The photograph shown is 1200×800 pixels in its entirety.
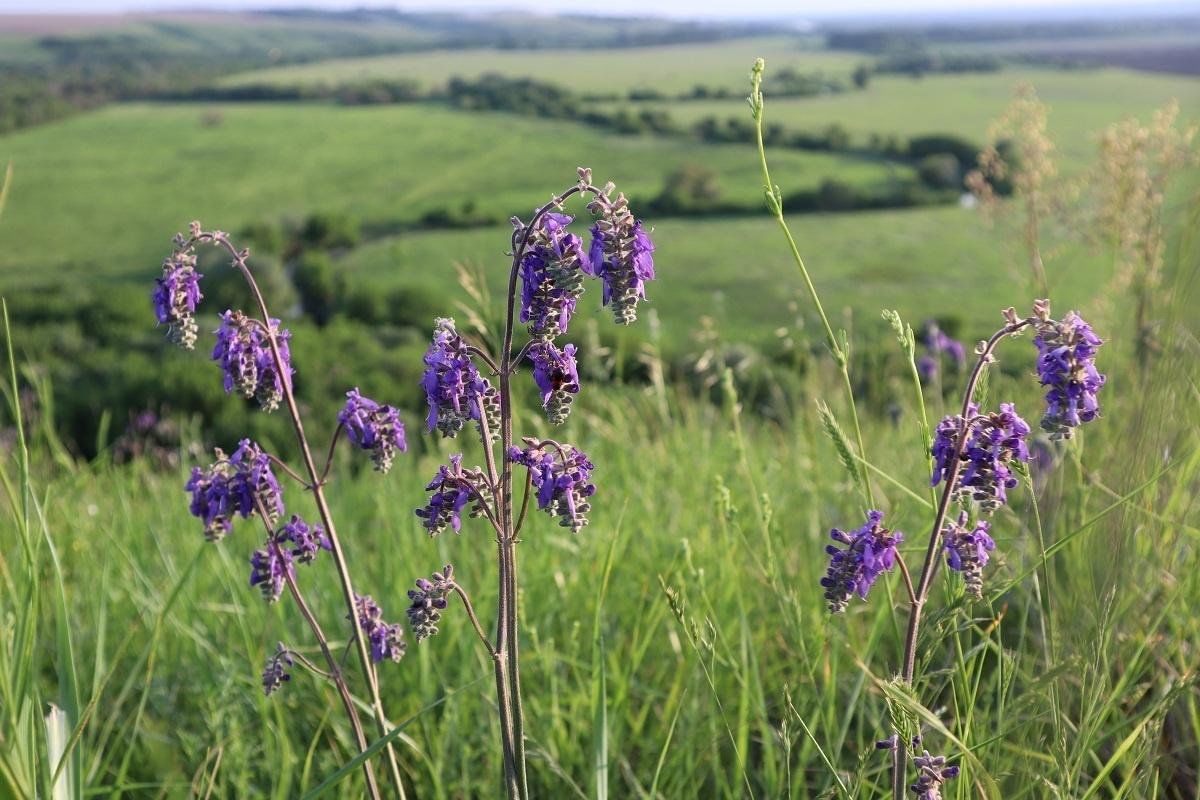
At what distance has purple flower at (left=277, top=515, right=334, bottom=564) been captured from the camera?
2.04 metres

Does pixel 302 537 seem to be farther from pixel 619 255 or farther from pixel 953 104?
pixel 953 104

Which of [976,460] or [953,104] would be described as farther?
[953,104]

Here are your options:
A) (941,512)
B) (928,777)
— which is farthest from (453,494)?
(928,777)

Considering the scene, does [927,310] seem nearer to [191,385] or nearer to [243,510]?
[191,385]

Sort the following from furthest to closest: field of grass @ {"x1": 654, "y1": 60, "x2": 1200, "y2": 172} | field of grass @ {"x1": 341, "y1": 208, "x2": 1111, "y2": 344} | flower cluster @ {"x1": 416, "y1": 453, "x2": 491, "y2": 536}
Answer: field of grass @ {"x1": 654, "y1": 60, "x2": 1200, "y2": 172} < field of grass @ {"x1": 341, "y1": 208, "x2": 1111, "y2": 344} < flower cluster @ {"x1": 416, "y1": 453, "x2": 491, "y2": 536}

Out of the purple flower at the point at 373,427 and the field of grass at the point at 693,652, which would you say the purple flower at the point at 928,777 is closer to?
the field of grass at the point at 693,652

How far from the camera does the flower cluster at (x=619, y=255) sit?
4.78 feet

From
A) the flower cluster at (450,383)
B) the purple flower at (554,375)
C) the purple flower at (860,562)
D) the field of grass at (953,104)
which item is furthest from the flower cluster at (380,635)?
the field of grass at (953,104)

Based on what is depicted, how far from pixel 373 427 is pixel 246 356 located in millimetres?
259

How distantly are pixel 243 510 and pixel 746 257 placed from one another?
50.7 meters

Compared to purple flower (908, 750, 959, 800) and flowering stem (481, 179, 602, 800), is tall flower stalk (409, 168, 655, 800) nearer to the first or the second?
flowering stem (481, 179, 602, 800)

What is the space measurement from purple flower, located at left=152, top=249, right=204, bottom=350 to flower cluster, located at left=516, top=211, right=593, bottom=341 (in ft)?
2.16

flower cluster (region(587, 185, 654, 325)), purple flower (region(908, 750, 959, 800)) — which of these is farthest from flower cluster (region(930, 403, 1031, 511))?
flower cluster (region(587, 185, 654, 325))

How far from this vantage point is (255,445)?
197 cm
